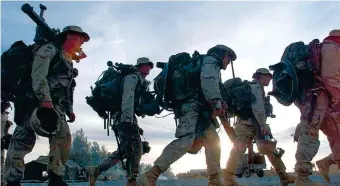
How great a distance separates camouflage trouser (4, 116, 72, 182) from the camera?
4648mm

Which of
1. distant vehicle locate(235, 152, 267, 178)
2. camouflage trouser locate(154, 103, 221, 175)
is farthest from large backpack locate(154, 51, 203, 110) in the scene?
distant vehicle locate(235, 152, 267, 178)

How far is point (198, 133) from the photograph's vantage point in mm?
5379

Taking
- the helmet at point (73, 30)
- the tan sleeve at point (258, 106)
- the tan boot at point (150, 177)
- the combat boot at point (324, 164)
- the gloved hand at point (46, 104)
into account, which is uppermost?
the helmet at point (73, 30)

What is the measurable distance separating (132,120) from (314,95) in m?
2.88

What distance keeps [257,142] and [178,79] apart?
211 centimetres

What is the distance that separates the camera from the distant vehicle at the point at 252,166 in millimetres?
12359

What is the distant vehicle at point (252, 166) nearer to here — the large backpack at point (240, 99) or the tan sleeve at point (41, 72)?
the large backpack at point (240, 99)

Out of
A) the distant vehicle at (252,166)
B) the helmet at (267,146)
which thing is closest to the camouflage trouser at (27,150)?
the helmet at (267,146)

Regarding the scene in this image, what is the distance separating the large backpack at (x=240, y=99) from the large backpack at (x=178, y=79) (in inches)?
52.7

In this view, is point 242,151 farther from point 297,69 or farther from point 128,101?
point 128,101

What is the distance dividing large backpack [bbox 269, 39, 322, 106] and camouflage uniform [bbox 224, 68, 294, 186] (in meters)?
0.91

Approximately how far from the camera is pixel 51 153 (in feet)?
15.6

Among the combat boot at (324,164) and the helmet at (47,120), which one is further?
the combat boot at (324,164)

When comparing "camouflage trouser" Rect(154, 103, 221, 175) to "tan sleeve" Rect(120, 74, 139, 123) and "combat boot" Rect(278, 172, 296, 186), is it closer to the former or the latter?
"tan sleeve" Rect(120, 74, 139, 123)
